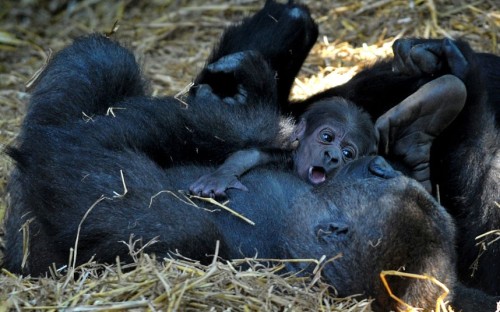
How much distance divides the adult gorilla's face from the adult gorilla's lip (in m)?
0.40

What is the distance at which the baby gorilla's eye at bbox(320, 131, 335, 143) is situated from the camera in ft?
15.0

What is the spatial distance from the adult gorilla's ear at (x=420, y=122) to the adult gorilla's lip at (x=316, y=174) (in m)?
0.41

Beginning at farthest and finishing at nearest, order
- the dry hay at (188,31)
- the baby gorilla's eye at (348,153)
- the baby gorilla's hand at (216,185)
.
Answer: the dry hay at (188,31) < the baby gorilla's eye at (348,153) < the baby gorilla's hand at (216,185)

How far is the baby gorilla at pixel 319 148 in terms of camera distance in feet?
14.2

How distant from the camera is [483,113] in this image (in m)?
4.67

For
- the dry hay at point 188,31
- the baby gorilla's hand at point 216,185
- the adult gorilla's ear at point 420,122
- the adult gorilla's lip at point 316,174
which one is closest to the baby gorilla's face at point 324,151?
the adult gorilla's lip at point 316,174

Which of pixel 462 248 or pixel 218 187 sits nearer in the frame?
pixel 218 187

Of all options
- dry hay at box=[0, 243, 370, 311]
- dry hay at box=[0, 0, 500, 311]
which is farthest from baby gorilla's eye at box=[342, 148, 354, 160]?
dry hay at box=[0, 0, 500, 311]

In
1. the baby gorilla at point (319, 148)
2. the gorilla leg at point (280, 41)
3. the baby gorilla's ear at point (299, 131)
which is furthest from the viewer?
the gorilla leg at point (280, 41)

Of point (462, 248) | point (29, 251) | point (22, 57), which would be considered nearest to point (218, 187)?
point (29, 251)

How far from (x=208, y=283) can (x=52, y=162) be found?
1.09 meters

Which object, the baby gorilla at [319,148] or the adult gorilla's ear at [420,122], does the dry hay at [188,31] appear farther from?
the adult gorilla's ear at [420,122]

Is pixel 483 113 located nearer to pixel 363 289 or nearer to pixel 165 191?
pixel 363 289

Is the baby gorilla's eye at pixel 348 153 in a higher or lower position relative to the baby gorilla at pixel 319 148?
lower
